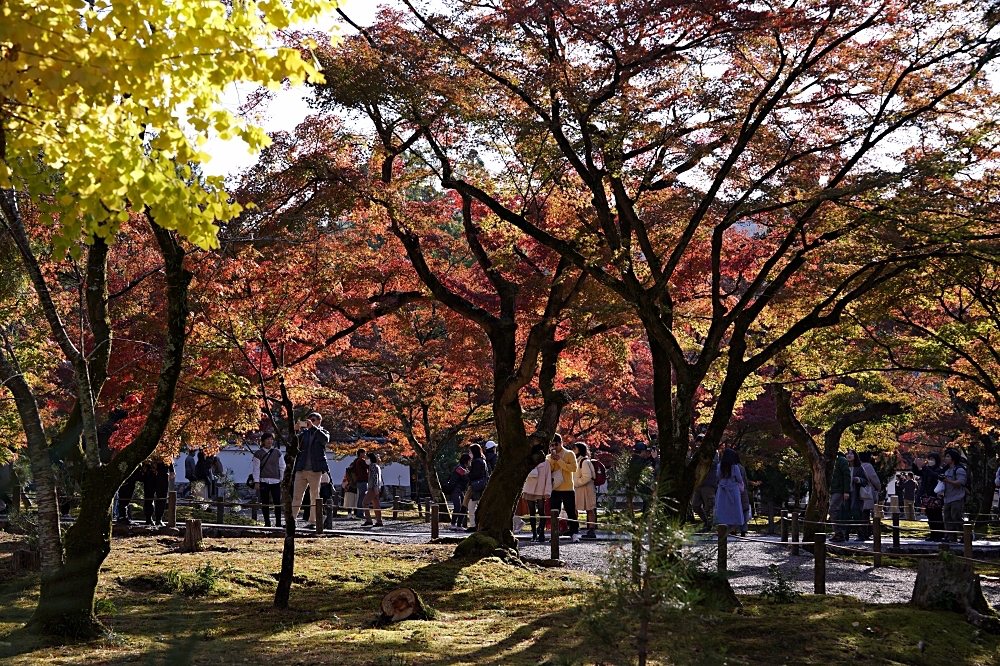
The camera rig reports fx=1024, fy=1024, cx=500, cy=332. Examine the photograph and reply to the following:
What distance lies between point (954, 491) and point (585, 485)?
20.8ft

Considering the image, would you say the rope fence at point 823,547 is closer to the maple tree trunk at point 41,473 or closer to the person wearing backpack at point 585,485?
the person wearing backpack at point 585,485

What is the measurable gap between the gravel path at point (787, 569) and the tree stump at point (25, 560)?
5.54m

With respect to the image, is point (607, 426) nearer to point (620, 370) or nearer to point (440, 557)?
point (620, 370)

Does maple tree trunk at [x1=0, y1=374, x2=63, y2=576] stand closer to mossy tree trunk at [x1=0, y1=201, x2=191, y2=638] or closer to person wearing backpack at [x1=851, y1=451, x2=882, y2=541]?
mossy tree trunk at [x1=0, y1=201, x2=191, y2=638]

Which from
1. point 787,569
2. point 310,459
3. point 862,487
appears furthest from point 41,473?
point 862,487

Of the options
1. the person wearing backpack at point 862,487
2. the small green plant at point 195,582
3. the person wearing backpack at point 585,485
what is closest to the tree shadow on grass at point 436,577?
the small green plant at point 195,582

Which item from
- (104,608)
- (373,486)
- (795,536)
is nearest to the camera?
(104,608)

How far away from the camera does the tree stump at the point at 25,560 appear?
35.8 feet

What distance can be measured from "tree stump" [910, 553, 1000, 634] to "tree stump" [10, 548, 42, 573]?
914 cm

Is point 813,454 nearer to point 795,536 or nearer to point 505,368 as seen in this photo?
point 795,536

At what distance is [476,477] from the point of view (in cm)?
1820

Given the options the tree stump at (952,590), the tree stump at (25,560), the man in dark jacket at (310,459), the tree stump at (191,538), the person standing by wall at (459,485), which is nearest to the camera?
the tree stump at (952,590)

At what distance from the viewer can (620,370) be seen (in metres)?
16.1

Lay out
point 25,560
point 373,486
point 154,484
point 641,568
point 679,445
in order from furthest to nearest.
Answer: point 373,486 → point 154,484 → point 25,560 → point 679,445 → point 641,568
